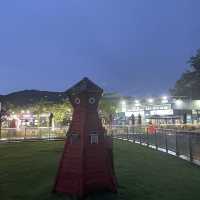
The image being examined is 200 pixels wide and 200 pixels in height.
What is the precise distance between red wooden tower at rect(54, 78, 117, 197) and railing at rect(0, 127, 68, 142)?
2223 cm

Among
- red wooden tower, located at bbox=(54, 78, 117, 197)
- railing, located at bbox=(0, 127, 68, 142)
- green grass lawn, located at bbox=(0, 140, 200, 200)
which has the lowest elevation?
green grass lawn, located at bbox=(0, 140, 200, 200)

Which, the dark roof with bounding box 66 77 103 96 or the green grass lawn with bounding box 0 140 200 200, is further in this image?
the green grass lawn with bounding box 0 140 200 200

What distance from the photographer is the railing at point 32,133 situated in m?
29.4

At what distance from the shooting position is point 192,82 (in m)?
76.1

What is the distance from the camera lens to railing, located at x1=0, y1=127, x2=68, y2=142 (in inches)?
1158

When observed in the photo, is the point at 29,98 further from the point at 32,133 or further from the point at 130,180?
the point at 130,180

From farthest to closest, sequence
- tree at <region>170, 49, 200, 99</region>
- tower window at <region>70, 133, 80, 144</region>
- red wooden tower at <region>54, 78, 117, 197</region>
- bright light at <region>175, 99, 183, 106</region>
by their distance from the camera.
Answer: tree at <region>170, 49, 200, 99</region>, bright light at <region>175, 99, 183, 106</region>, tower window at <region>70, 133, 80, 144</region>, red wooden tower at <region>54, 78, 117, 197</region>

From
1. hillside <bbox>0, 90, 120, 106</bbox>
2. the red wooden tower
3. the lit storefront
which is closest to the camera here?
the red wooden tower

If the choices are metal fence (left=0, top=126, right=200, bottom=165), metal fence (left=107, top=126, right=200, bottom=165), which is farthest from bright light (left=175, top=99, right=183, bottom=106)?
metal fence (left=107, top=126, right=200, bottom=165)

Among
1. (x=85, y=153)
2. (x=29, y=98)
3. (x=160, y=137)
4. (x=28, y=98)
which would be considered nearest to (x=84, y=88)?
(x=85, y=153)

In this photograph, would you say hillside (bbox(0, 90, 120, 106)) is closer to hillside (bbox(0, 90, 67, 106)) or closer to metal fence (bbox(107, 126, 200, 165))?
hillside (bbox(0, 90, 67, 106))

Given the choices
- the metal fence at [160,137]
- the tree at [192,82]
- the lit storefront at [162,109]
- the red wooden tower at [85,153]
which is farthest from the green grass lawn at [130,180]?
the tree at [192,82]

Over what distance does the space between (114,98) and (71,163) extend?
194 feet

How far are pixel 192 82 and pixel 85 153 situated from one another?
71864 millimetres
